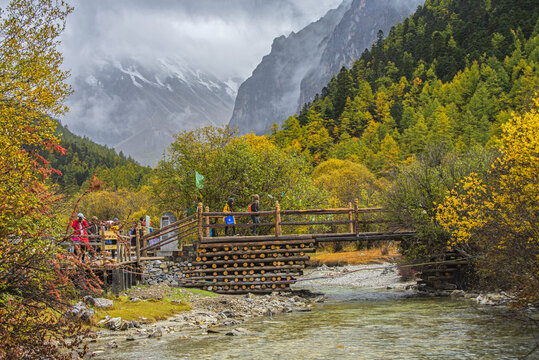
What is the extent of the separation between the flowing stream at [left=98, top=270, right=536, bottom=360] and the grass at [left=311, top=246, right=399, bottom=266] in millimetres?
22530

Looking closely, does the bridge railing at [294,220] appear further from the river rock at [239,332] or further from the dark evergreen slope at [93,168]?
the dark evergreen slope at [93,168]

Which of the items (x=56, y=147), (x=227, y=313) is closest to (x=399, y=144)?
(x=227, y=313)

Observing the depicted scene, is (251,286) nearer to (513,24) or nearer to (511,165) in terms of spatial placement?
(511,165)

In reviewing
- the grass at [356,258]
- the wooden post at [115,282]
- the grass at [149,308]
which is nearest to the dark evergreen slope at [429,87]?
the grass at [356,258]

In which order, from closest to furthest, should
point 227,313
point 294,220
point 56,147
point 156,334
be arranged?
point 56,147
point 156,334
point 227,313
point 294,220

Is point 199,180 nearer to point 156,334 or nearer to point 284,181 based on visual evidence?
point 284,181

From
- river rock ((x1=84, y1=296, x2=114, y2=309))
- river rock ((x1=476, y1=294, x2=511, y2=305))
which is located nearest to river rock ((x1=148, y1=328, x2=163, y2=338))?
river rock ((x1=84, y1=296, x2=114, y2=309))

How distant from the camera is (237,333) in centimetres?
1454

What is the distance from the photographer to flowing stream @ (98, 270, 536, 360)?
1177cm

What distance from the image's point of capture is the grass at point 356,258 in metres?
41.8

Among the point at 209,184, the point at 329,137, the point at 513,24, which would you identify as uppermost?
the point at 513,24

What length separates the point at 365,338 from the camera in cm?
1375

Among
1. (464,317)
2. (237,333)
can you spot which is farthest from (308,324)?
(464,317)

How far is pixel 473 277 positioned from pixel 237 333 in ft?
45.1
